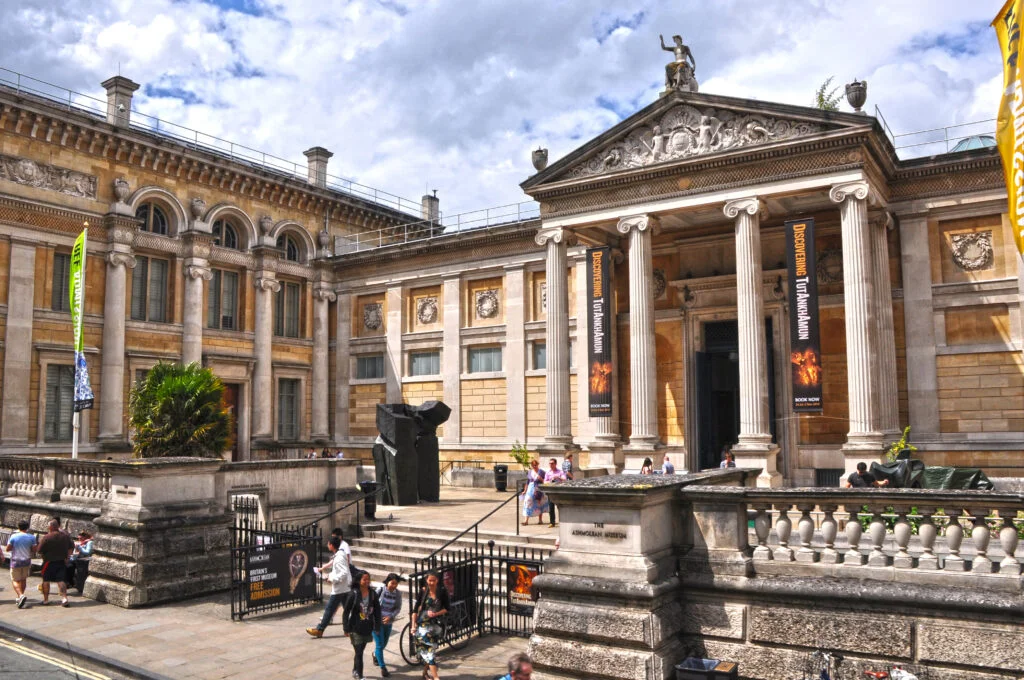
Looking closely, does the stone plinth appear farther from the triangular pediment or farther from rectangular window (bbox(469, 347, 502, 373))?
rectangular window (bbox(469, 347, 502, 373))

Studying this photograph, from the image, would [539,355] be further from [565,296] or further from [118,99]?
[118,99]

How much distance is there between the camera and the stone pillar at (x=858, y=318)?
19.8 metres

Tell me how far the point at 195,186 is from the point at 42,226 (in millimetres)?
5834

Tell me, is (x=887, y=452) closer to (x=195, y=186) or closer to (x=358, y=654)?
(x=358, y=654)

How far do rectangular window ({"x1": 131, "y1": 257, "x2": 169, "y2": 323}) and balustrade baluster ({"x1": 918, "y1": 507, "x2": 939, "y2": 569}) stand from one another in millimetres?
27797

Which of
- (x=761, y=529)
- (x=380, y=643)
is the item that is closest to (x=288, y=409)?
(x=380, y=643)

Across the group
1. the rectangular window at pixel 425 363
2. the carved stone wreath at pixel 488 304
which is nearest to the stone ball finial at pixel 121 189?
the rectangular window at pixel 425 363

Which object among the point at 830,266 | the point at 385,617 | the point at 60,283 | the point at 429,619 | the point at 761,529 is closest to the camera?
the point at 761,529

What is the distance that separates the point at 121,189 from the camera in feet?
91.7

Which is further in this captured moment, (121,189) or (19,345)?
(121,189)

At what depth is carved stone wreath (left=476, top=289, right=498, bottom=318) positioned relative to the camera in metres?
30.5

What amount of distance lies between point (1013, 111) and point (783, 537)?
6.07 metres

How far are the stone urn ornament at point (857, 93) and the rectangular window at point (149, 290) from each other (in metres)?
24.0

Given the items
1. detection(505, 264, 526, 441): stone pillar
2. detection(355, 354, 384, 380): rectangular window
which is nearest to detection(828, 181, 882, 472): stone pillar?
detection(505, 264, 526, 441): stone pillar
